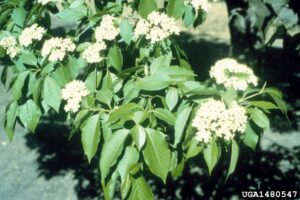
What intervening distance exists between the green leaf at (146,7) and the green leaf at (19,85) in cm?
76

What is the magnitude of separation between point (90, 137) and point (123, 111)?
0.22m

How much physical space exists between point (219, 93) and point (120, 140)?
50cm

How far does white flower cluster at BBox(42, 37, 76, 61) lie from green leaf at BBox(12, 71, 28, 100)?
0.56 ft

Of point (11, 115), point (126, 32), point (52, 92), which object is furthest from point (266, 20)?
point (11, 115)

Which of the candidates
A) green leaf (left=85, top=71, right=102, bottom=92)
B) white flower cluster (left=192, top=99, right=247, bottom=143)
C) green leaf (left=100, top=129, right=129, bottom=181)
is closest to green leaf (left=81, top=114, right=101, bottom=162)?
green leaf (left=100, top=129, right=129, bottom=181)

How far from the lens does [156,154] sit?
1.74 meters

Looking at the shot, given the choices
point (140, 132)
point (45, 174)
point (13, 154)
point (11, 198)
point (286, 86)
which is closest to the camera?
point (140, 132)

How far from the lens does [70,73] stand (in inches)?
87.7

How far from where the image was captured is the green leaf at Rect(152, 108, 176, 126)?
6.18 feet

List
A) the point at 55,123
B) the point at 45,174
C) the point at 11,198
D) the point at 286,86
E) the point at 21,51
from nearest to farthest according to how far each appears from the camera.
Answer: the point at 21,51 < the point at 11,198 < the point at 45,174 < the point at 55,123 < the point at 286,86

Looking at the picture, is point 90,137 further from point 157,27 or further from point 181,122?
point 157,27

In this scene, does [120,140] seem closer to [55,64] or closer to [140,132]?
[140,132]

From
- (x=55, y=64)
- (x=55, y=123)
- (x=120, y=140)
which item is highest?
(x=55, y=64)

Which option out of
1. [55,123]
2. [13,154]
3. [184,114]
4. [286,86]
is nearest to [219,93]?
[184,114]
